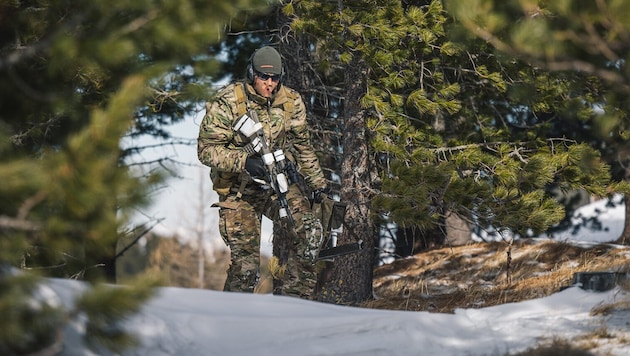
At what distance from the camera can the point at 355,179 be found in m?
8.65

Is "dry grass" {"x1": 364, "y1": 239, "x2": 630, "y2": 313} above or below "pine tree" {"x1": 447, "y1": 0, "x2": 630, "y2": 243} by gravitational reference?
below

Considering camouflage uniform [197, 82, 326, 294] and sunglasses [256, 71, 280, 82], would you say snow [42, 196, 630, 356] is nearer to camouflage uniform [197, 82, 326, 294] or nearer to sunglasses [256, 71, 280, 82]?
camouflage uniform [197, 82, 326, 294]

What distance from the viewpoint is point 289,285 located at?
23.2 feet

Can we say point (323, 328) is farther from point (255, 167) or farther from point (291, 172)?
point (291, 172)

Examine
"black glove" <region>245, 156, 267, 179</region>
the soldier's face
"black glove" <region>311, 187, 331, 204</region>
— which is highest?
the soldier's face

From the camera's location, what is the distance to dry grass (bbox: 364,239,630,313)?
7.71 meters

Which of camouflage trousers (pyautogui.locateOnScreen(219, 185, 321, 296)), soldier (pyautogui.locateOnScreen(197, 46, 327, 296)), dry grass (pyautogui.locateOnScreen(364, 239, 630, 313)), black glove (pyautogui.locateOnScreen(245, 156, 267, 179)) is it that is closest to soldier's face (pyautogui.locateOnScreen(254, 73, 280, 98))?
soldier (pyautogui.locateOnScreen(197, 46, 327, 296))

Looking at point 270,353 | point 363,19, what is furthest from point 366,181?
point 270,353

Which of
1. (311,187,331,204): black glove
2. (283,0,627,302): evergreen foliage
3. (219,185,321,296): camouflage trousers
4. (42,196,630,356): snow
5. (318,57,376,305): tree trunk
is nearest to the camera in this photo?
(42,196,630,356): snow

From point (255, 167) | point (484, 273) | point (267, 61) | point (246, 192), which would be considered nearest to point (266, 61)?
point (267, 61)

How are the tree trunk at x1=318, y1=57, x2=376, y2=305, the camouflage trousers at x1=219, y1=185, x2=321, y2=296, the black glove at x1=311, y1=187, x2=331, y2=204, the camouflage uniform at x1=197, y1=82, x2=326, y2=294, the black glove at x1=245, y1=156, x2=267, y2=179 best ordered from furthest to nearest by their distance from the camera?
the tree trunk at x1=318, y1=57, x2=376, y2=305 < the black glove at x1=311, y1=187, x2=331, y2=204 < the camouflage trousers at x1=219, y1=185, x2=321, y2=296 < the camouflage uniform at x1=197, y1=82, x2=326, y2=294 < the black glove at x1=245, y1=156, x2=267, y2=179

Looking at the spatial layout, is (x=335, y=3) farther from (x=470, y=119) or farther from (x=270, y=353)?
(x=270, y=353)

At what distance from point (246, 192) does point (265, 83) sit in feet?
3.09

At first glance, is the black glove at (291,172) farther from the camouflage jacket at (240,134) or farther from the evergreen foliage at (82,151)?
the evergreen foliage at (82,151)
